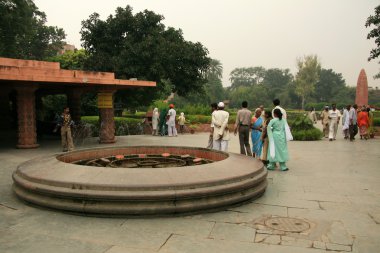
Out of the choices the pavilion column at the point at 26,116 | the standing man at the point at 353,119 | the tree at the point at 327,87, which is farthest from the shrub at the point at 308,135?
the tree at the point at 327,87

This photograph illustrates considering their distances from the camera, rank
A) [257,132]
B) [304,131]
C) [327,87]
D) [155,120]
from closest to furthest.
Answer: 1. [257,132]
2. [304,131]
3. [155,120]
4. [327,87]

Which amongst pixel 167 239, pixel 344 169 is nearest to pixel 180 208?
pixel 167 239

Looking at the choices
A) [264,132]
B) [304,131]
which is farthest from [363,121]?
[264,132]

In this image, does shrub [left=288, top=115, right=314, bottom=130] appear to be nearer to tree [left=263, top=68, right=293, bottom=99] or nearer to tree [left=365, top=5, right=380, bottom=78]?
tree [left=365, top=5, right=380, bottom=78]

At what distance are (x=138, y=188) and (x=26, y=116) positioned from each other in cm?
939

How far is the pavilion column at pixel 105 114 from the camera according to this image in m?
14.5

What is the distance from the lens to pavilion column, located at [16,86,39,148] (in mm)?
12336

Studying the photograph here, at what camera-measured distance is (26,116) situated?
1241cm

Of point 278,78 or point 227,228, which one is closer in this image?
point 227,228

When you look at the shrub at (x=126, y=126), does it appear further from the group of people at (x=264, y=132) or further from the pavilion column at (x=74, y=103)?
the group of people at (x=264, y=132)

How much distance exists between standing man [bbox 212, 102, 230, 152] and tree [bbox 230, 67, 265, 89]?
108 metres

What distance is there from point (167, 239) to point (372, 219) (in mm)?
2894

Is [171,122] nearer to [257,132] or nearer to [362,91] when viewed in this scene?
[257,132]

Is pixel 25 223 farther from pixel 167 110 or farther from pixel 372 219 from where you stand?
pixel 167 110
